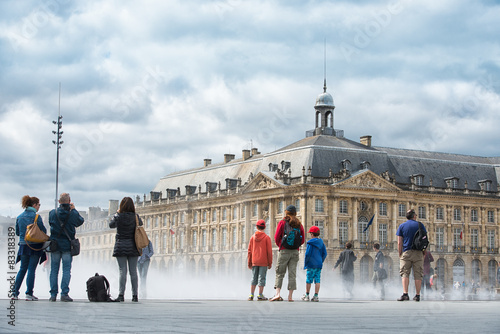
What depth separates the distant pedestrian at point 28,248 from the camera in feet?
61.1

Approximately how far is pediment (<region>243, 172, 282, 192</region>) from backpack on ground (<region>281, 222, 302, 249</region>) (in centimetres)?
6446

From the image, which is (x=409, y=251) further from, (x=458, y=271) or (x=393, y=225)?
(x=458, y=271)

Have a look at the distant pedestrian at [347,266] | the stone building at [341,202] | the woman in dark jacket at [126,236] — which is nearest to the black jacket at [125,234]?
the woman in dark jacket at [126,236]

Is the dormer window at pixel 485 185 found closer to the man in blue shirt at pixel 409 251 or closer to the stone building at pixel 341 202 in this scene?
the stone building at pixel 341 202

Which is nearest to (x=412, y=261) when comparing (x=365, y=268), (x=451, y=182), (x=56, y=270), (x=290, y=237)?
(x=290, y=237)

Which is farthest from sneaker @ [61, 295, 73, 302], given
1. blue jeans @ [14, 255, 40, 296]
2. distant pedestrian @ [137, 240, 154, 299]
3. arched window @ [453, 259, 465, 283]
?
arched window @ [453, 259, 465, 283]

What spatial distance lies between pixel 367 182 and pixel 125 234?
68.8 m

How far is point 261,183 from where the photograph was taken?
8812cm

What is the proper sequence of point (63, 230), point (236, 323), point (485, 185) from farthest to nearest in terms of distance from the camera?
point (485, 185), point (63, 230), point (236, 323)

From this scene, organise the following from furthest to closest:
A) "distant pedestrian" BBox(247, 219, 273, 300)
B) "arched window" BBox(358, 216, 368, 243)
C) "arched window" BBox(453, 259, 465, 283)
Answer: "arched window" BBox(453, 259, 465, 283)
"arched window" BBox(358, 216, 368, 243)
"distant pedestrian" BBox(247, 219, 273, 300)

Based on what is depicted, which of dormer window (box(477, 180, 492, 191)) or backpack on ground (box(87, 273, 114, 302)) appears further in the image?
dormer window (box(477, 180, 492, 191))

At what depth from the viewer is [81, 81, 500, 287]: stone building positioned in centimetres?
8431

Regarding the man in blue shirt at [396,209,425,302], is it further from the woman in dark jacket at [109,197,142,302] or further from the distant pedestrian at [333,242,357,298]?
the distant pedestrian at [333,242,357,298]

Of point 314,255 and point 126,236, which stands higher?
point 126,236
